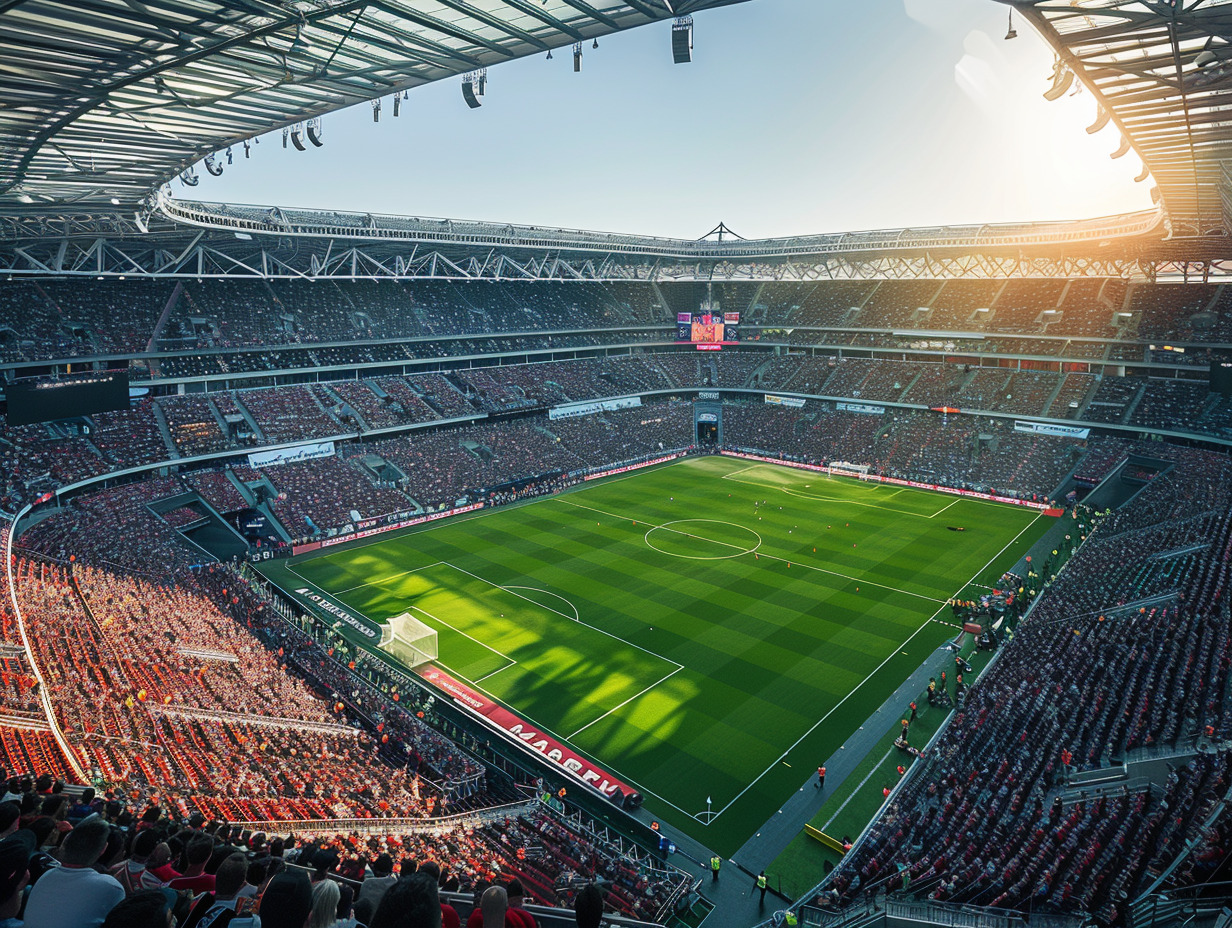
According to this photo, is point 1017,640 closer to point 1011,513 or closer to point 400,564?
point 1011,513

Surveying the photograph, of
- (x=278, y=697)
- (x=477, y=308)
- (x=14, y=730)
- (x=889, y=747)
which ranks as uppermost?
(x=477, y=308)

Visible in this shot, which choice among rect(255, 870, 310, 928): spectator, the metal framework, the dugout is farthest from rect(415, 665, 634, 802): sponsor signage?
the dugout

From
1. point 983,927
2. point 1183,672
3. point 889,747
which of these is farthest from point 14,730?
point 1183,672

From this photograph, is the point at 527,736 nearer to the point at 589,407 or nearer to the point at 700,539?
the point at 700,539

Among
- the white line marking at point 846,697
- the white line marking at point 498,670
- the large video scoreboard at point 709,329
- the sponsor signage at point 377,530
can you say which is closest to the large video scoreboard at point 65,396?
the sponsor signage at point 377,530

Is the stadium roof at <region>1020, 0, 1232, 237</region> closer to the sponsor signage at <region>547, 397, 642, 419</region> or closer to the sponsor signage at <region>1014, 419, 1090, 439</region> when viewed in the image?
the sponsor signage at <region>1014, 419, 1090, 439</region>

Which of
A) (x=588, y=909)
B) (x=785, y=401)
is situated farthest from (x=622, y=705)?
(x=785, y=401)
